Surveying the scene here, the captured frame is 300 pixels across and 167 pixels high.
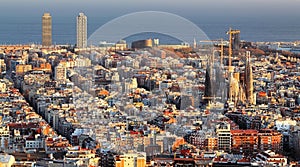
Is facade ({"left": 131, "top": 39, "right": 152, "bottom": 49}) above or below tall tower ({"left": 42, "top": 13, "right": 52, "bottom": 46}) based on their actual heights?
below

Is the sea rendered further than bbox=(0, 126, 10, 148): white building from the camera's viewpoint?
Yes

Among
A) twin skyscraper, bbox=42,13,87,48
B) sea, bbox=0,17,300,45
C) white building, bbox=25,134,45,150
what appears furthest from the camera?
sea, bbox=0,17,300,45

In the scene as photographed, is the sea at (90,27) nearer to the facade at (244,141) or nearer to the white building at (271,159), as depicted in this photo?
the facade at (244,141)

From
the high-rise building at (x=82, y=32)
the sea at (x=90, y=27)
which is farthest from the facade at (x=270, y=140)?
the sea at (x=90, y=27)

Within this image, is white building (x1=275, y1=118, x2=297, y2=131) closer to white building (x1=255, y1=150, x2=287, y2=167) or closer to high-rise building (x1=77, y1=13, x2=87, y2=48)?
white building (x1=255, y1=150, x2=287, y2=167)

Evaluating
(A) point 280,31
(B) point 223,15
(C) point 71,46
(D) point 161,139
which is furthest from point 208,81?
(B) point 223,15

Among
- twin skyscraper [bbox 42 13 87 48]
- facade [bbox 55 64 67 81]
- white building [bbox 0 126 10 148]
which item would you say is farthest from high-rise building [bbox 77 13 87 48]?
white building [bbox 0 126 10 148]

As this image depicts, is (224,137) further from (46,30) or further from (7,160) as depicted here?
(46,30)

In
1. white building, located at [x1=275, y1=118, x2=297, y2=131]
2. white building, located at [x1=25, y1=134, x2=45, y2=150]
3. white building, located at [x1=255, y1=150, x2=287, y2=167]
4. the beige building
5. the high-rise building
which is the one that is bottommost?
white building, located at [x1=255, y1=150, x2=287, y2=167]
